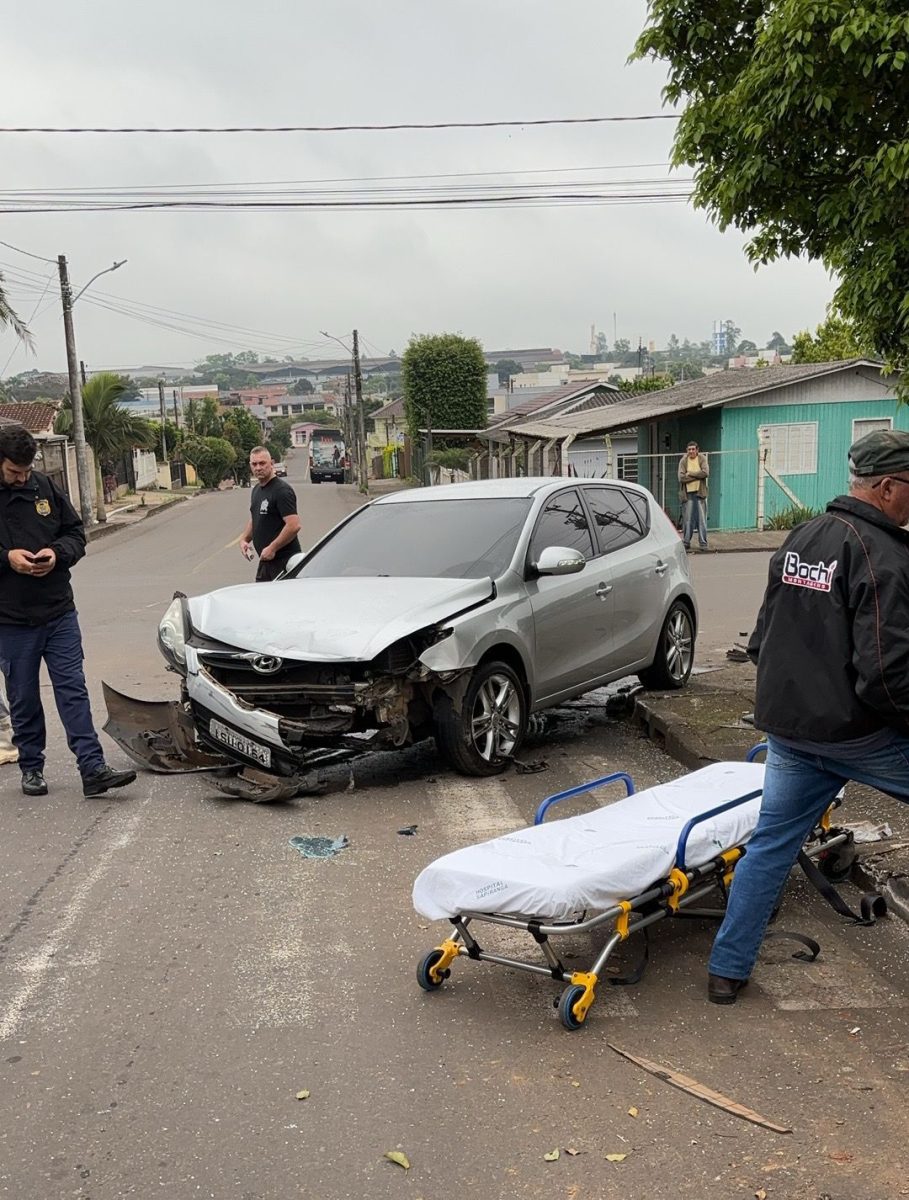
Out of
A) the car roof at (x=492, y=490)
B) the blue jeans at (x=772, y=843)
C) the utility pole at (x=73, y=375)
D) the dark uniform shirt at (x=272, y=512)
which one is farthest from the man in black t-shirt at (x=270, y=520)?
the utility pole at (x=73, y=375)

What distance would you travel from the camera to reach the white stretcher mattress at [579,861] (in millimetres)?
4160

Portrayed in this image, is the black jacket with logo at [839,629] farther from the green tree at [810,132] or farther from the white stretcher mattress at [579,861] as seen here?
the green tree at [810,132]

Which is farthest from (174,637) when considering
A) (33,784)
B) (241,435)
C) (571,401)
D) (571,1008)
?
(241,435)

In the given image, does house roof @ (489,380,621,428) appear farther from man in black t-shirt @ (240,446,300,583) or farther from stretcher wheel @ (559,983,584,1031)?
stretcher wheel @ (559,983,584,1031)

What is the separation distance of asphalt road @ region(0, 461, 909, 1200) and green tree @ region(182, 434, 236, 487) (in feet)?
262

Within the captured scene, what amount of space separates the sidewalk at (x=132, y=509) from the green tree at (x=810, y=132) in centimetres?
2880

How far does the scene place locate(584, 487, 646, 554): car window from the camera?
873cm

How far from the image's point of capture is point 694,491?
21.9 metres

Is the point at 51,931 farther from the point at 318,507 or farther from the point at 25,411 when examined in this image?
the point at 25,411

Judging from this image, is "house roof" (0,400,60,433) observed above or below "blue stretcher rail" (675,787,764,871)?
above

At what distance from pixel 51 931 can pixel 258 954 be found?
90 centimetres

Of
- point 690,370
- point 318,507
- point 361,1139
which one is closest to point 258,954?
point 361,1139

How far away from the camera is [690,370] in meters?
126

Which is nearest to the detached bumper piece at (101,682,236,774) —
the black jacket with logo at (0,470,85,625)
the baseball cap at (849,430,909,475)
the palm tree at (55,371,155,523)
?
the black jacket with logo at (0,470,85,625)
